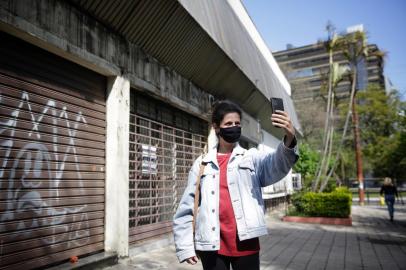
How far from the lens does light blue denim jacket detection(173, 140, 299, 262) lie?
7.85ft

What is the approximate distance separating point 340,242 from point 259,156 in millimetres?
7226

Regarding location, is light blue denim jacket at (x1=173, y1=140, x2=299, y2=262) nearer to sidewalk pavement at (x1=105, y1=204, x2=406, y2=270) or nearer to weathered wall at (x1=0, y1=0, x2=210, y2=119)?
weathered wall at (x1=0, y1=0, x2=210, y2=119)

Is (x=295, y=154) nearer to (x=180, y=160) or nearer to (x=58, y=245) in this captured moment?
(x=58, y=245)

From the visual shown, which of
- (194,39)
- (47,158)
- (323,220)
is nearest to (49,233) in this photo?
(47,158)

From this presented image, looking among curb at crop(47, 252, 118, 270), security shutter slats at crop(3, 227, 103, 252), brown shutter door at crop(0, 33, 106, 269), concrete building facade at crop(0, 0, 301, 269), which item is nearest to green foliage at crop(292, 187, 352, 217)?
concrete building facade at crop(0, 0, 301, 269)

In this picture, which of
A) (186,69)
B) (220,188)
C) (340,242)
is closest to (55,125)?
(220,188)

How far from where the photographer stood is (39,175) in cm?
477

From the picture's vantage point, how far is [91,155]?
19.4 ft

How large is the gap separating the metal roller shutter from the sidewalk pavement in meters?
0.75

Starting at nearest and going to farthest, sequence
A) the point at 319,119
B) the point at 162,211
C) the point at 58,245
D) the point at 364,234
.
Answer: the point at 58,245 < the point at 162,211 < the point at 364,234 < the point at 319,119

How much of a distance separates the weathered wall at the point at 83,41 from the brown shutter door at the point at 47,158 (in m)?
0.28

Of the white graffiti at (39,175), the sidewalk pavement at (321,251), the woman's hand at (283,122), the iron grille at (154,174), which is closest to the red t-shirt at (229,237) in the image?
the woman's hand at (283,122)

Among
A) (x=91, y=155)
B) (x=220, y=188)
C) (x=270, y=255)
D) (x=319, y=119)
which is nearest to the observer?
(x=220, y=188)

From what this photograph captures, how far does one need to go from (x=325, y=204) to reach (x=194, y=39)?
8225 millimetres
